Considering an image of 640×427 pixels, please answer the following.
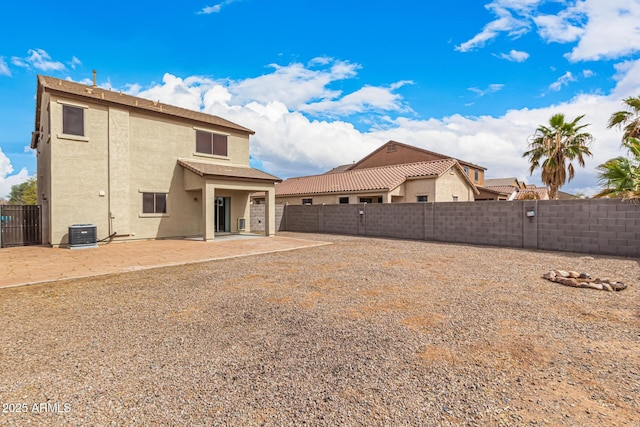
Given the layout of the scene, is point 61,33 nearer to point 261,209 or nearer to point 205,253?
point 205,253

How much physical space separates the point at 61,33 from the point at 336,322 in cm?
1599

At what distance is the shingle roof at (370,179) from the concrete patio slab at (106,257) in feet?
32.1

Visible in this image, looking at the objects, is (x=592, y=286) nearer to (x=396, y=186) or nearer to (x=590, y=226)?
(x=590, y=226)

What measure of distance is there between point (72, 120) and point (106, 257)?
686 cm

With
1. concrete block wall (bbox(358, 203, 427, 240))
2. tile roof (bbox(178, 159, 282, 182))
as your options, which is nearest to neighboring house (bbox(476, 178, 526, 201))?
concrete block wall (bbox(358, 203, 427, 240))

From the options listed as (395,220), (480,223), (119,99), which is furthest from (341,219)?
(119,99)

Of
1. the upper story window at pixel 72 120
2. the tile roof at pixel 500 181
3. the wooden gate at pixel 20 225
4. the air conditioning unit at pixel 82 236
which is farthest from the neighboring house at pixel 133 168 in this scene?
the tile roof at pixel 500 181

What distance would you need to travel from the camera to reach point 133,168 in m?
14.7

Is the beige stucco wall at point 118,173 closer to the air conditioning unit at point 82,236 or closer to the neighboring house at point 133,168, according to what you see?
the neighboring house at point 133,168

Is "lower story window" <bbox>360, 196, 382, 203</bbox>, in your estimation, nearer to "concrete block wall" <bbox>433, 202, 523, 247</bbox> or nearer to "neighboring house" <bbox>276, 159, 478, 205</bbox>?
"neighboring house" <bbox>276, 159, 478, 205</bbox>

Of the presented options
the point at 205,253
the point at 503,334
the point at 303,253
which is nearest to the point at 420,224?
the point at 303,253

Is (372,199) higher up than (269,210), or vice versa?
(372,199)

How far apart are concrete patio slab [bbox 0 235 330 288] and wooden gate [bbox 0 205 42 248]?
1.53 metres

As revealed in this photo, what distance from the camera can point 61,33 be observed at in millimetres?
12508
